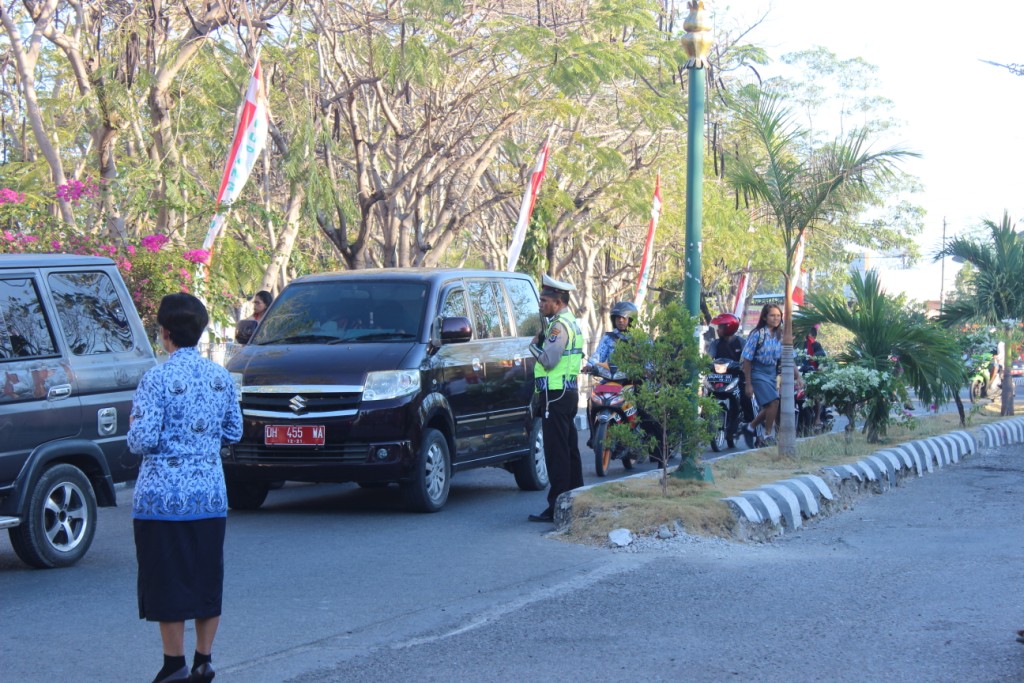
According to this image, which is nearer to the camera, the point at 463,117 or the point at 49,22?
the point at 49,22

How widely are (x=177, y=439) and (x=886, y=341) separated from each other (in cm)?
1108

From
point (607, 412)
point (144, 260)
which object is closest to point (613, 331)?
point (607, 412)

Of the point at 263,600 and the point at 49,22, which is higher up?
the point at 49,22

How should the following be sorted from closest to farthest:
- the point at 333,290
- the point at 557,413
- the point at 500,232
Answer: the point at 557,413, the point at 333,290, the point at 500,232

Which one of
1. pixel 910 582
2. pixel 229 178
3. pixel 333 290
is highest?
pixel 229 178

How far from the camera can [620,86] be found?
28.0 meters

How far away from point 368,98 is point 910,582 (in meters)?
18.0

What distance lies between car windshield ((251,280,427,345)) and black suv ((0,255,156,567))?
6.87 feet

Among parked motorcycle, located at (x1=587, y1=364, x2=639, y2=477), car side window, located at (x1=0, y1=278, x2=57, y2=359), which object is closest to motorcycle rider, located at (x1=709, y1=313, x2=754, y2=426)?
parked motorcycle, located at (x1=587, y1=364, x2=639, y2=477)

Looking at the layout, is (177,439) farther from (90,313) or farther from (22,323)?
(90,313)

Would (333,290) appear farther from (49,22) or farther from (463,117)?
(463,117)

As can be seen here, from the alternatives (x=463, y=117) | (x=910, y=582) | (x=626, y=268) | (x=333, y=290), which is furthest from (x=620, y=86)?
(x=910, y=582)

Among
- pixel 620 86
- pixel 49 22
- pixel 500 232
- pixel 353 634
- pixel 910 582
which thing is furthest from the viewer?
pixel 500 232

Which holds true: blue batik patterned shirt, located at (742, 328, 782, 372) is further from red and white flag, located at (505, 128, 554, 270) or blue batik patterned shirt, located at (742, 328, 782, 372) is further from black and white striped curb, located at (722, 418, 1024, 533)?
red and white flag, located at (505, 128, 554, 270)
